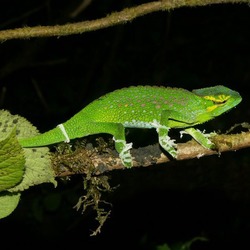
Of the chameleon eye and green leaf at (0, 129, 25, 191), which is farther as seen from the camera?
the chameleon eye

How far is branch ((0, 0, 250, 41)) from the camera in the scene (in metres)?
1.41

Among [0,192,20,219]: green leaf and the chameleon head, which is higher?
the chameleon head

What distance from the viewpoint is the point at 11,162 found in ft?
3.98

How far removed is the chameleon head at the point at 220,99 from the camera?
1551 millimetres

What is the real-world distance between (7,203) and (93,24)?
58 centimetres

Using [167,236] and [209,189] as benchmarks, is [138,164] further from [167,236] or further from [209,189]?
[209,189]

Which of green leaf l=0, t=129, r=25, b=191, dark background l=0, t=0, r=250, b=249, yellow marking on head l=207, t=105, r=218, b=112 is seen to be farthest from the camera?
dark background l=0, t=0, r=250, b=249

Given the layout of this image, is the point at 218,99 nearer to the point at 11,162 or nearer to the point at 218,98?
the point at 218,98

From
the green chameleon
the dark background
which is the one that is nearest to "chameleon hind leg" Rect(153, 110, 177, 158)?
the green chameleon

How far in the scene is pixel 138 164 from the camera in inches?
59.3

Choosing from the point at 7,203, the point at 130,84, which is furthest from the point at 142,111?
the point at 130,84

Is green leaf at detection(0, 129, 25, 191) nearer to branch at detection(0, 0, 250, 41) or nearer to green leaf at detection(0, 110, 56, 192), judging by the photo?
green leaf at detection(0, 110, 56, 192)

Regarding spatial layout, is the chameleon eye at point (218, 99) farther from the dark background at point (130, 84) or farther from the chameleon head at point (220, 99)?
the dark background at point (130, 84)

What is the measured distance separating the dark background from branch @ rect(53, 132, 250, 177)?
1367 millimetres
